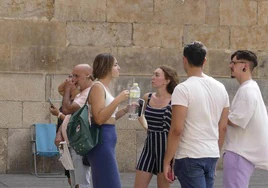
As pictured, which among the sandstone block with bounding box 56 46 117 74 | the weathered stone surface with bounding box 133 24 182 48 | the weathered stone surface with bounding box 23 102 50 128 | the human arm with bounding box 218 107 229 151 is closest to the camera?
the human arm with bounding box 218 107 229 151

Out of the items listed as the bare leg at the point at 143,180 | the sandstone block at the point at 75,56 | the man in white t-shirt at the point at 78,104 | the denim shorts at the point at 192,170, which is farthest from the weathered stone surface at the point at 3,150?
the denim shorts at the point at 192,170

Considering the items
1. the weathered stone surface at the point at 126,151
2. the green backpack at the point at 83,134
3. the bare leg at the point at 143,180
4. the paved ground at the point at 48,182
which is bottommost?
the paved ground at the point at 48,182

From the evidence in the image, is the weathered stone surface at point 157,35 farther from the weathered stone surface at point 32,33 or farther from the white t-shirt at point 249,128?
the white t-shirt at point 249,128

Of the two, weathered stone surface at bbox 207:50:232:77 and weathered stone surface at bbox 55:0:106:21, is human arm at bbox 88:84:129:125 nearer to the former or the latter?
weathered stone surface at bbox 55:0:106:21

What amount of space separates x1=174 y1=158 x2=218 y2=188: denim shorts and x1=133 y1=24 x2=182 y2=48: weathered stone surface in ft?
21.7

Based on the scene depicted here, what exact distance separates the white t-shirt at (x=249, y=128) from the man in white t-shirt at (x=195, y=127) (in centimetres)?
35

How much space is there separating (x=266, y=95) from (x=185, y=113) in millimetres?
7437

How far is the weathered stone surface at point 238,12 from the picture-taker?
518 inches

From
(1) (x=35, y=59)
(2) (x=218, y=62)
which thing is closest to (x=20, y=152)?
(1) (x=35, y=59)

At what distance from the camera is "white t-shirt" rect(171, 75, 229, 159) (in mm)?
6227

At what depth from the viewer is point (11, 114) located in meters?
12.2

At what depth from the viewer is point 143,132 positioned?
41.8 feet

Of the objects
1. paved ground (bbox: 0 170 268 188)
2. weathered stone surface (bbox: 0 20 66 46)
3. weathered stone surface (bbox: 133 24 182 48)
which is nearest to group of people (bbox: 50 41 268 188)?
paved ground (bbox: 0 170 268 188)

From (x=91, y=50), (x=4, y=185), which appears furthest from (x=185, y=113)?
(x=91, y=50)
